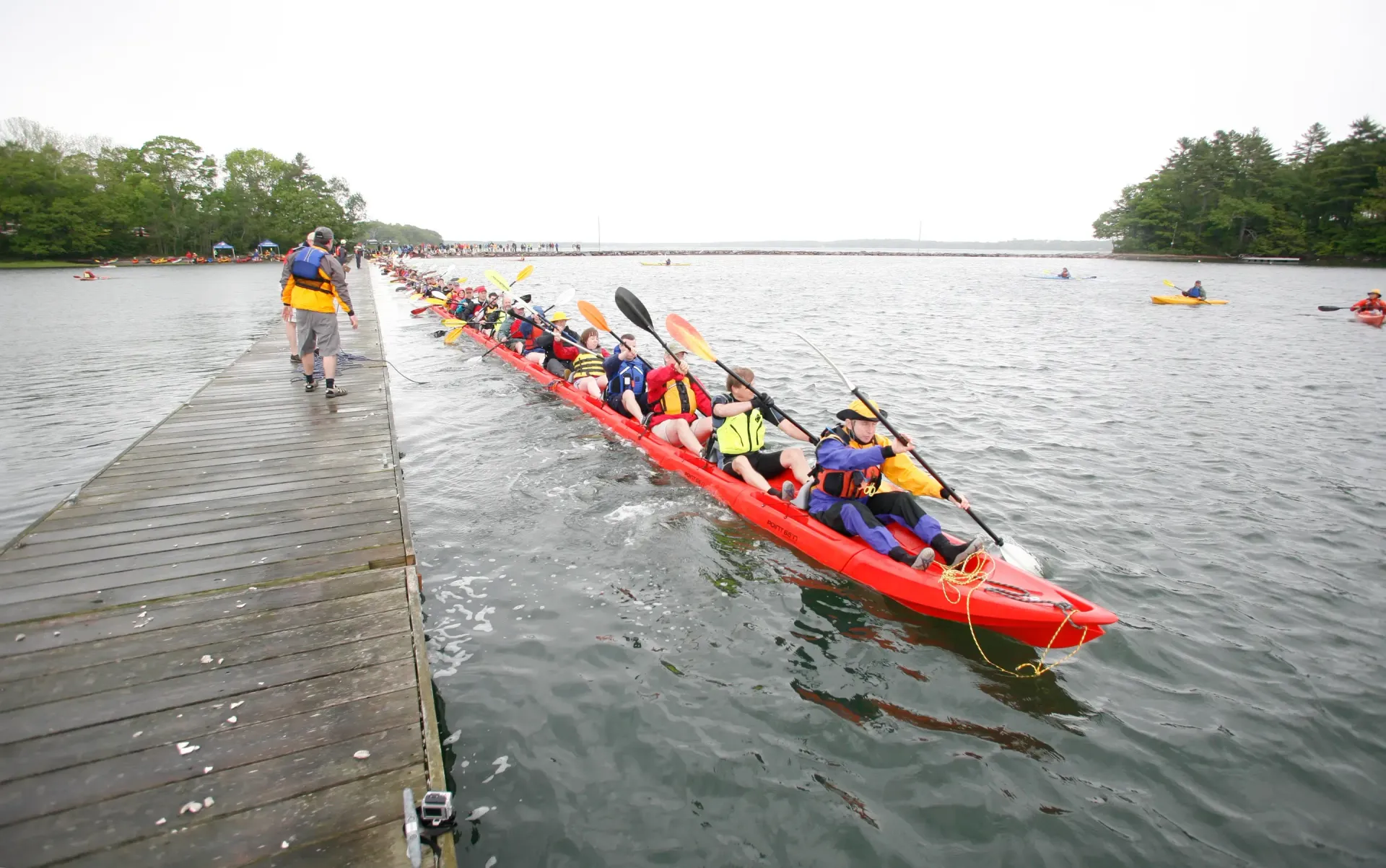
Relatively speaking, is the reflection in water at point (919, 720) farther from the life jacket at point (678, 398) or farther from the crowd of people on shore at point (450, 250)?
the crowd of people on shore at point (450, 250)

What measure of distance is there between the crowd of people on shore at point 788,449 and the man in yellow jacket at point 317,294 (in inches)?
155

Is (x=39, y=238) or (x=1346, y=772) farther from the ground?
(x=39, y=238)

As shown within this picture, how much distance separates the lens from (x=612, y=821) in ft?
11.9

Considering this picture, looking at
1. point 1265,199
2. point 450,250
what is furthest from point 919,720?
point 450,250

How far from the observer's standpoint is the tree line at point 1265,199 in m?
61.7

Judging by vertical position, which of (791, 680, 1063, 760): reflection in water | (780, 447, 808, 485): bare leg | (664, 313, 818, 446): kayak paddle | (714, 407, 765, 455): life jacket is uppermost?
(664, 313, 818, 446): kayak paddle

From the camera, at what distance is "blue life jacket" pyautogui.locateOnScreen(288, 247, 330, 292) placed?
8.37m

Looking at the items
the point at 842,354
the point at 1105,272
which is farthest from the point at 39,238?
the point at 1105,272

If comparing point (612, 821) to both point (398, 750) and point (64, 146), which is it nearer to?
point (398, 750)

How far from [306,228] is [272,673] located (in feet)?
285

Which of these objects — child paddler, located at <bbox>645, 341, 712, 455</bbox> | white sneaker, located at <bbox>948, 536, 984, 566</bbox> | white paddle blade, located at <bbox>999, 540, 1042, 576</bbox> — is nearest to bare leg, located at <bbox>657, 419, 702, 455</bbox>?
child paddler, located at <bbox>645, 341, 712, 455</bbox>

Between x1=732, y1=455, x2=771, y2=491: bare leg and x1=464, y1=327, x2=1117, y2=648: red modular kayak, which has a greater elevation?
x1=732, y1=455, x2=771, y2=491: bare leg

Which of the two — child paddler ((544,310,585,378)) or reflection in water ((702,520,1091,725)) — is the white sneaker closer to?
reflection in water ((702,520,1091,725))

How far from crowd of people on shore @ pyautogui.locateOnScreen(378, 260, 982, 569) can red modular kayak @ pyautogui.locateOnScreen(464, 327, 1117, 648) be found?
118mm
